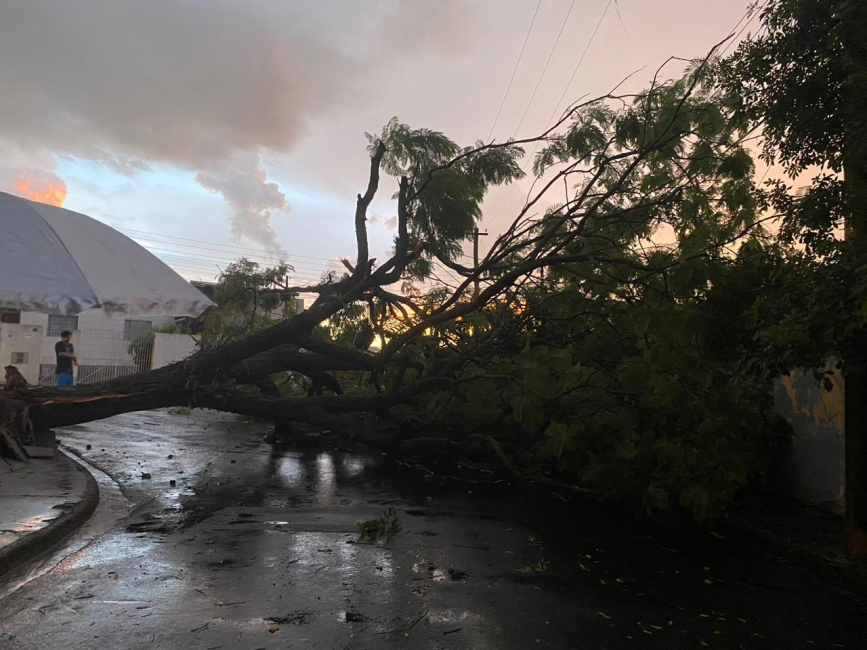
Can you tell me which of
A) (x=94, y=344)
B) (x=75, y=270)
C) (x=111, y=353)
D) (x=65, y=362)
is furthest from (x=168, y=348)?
(x=75, y=270)

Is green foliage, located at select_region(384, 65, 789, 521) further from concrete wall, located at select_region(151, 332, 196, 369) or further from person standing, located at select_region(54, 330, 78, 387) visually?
concrete wall, located at select_region(151, 332, 196, 369)

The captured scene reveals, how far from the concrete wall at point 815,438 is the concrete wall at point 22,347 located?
776 inches

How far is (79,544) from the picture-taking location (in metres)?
5.84

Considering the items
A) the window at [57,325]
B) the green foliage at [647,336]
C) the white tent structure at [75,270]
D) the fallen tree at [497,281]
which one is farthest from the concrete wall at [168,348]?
the white tent structure at [75,270]

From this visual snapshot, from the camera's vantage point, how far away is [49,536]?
5691 millimetres

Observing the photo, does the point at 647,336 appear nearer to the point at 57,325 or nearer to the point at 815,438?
the point at 815,438

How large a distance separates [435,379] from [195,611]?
20.8 ft

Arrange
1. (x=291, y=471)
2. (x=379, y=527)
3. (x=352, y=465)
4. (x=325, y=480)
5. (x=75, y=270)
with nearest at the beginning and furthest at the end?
(x=75, y=270), (x=379, y=527), (x=325, y=480), (x=291, y=471), (x=352, y=465)

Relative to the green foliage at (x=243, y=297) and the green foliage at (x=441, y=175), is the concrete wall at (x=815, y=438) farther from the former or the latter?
the green foliage at (x=243, y=297)

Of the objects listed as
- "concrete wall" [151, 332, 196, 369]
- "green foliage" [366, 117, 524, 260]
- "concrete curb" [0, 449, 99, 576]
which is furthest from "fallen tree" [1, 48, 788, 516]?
"concrete wall" [151, 332, 196, 369]

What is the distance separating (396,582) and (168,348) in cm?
2412

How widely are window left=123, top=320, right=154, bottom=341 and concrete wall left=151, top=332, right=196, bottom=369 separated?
3.81m

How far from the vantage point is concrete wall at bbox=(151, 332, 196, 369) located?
26688mm

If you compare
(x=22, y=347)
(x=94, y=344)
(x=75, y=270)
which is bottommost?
(x=22, y=347)
